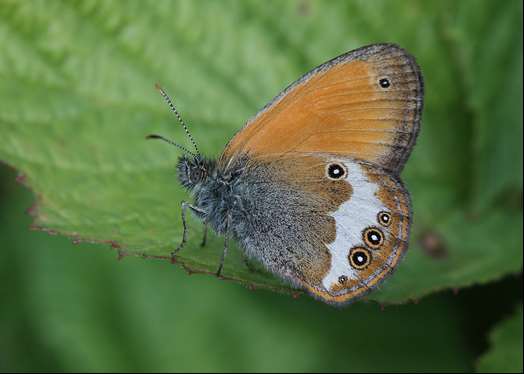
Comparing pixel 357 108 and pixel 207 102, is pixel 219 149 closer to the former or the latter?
pixel 207 102

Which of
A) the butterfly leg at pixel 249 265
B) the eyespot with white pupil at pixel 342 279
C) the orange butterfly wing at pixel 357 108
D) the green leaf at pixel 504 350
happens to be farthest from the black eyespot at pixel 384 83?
the green leaf at pixel 504 350

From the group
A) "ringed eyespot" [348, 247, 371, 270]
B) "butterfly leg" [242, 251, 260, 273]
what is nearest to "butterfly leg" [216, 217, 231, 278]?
"butterfly leg" [242, 251, 260, 273]

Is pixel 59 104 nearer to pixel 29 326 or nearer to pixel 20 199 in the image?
pixel 20 199

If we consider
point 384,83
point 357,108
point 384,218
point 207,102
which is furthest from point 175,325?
point 384,83

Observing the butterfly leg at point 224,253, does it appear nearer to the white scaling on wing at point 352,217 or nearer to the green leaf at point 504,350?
the white scaling on wing at point 352,217

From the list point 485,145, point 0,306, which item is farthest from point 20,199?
point 485,145

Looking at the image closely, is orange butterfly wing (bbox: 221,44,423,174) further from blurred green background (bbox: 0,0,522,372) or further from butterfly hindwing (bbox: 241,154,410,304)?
blurred green background (bbox: 0,0,522,372)

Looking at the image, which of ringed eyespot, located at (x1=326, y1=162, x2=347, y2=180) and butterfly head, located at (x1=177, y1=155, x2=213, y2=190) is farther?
butterfly head, located at (x1=177, y1=155, x2=213, y2=190)
